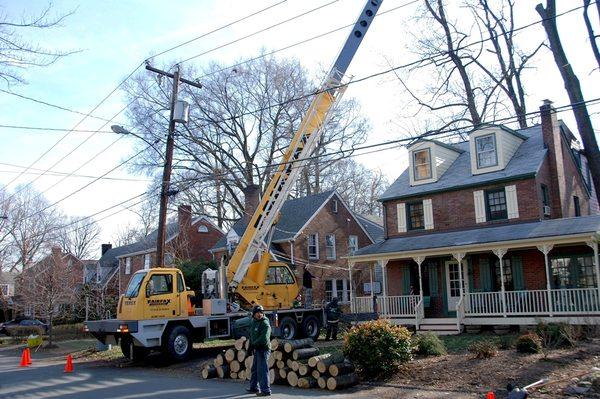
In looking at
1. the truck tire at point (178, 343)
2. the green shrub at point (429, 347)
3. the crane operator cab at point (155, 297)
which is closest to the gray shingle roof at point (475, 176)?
the green shrub at point (429, 347)

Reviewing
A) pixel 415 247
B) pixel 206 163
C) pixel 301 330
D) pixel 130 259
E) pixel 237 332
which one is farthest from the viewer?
pixel 130 259

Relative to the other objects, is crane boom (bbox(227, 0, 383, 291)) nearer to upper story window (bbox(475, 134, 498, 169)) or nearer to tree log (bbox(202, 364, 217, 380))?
tree log (bbox(202, 364, 217, 380))

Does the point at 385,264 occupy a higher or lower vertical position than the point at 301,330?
higher

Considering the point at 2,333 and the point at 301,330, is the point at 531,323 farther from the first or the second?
the point at 2,333

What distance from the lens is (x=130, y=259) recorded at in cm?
4812

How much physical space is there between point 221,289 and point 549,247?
458 inches

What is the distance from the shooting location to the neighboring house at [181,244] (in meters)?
42.2

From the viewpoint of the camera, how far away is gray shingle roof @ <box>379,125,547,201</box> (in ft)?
78.6

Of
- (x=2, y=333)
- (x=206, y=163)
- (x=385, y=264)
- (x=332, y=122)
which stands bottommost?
(x=2, y=333)

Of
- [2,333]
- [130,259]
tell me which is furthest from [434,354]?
[2,333]

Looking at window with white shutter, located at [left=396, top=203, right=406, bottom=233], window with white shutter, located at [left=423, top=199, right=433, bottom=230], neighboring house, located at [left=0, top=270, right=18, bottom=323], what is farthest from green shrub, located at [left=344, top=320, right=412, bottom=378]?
neighboring house, located at [left=0, top=270, right=18, bottom=323]

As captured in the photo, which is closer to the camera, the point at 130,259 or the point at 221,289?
the point at 221,289

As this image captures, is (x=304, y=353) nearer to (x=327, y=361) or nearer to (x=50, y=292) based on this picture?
(x=327, y=361)

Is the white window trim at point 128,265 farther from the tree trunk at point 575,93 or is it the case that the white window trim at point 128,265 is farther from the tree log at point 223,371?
the tree trunk at point 575,93
